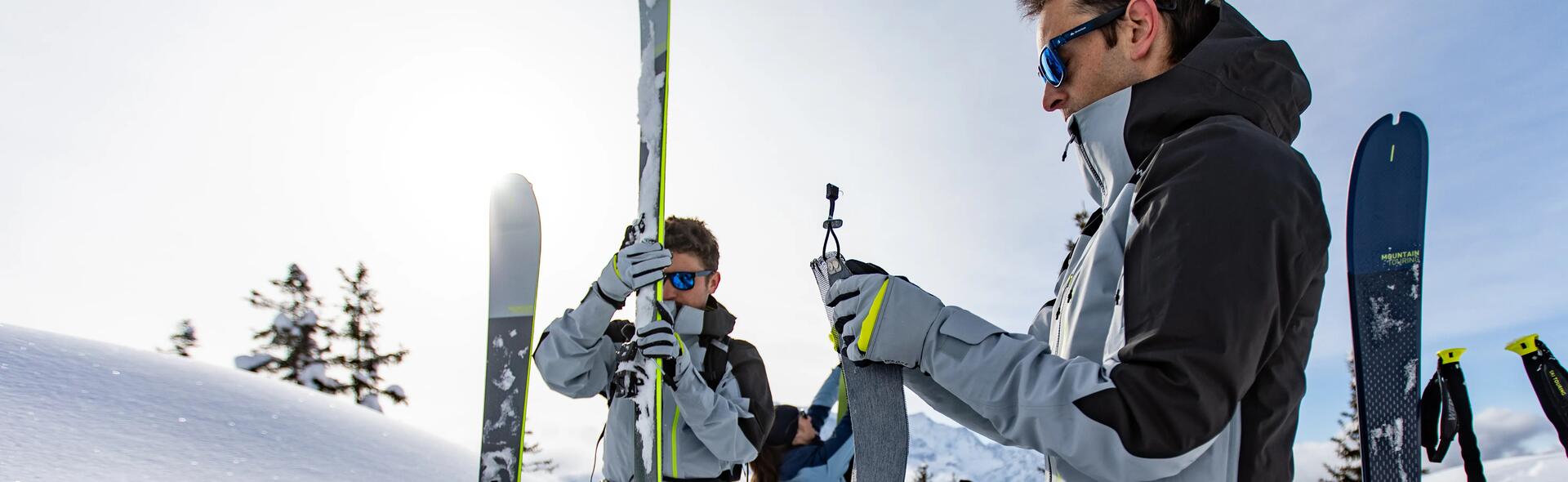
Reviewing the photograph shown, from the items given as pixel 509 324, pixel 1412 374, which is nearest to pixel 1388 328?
pixel 1412 374

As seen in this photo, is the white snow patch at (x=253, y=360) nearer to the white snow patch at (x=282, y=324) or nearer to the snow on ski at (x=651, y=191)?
the white snow patch at (x=282, y=324)

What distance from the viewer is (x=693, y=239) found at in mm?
4262

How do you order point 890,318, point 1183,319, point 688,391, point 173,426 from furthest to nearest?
point 173,426 < point 688,391 < point 890,318 < point 1183,319

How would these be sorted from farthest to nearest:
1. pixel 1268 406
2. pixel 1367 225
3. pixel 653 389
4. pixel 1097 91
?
A: 1. pixel 1367 225
2. pixel 653 389
3. pixel 1097 91
4. pixel 1268 406

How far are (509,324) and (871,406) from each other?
11.6ft

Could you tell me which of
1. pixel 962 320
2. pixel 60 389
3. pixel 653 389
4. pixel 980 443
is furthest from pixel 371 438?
pixel 980 443

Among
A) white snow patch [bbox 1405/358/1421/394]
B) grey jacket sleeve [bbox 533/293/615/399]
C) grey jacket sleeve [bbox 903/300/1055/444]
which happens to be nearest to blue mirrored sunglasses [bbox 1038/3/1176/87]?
grey jacket sleeve [bbox 903/300/1055/444]

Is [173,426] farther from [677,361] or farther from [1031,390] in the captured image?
[1031,390]

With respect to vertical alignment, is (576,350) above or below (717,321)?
below

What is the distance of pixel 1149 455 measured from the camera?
43.8 inches

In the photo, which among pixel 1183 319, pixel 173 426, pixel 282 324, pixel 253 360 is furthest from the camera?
pixel 282 324

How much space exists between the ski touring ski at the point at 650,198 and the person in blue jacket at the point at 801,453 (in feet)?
7.08

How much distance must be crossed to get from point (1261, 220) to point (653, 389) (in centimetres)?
251

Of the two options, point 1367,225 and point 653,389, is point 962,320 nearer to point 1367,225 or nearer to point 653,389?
point 653,389
